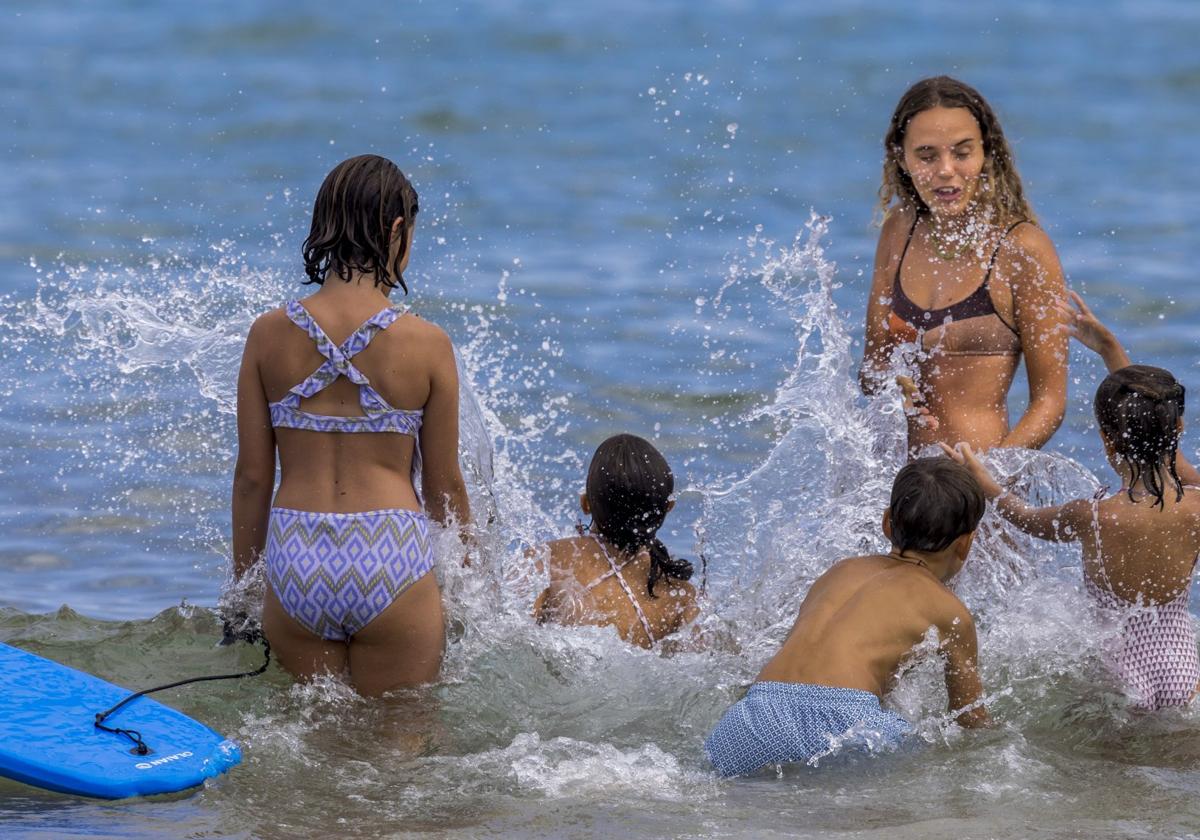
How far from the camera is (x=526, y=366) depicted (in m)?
9.57

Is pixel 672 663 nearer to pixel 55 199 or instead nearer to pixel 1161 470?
pixel 1161 470

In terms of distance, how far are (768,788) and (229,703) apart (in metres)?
1.75

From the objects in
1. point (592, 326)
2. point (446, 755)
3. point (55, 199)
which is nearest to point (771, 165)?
point (592, 326)

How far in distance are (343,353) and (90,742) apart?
127 cm

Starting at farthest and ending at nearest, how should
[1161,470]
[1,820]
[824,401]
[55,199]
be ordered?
[55,199], [824,401], [1161,470], [1,820]

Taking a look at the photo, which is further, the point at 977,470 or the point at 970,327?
the point at 970,327

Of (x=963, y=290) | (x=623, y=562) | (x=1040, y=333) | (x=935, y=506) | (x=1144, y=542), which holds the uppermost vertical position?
(x=963, y=290)

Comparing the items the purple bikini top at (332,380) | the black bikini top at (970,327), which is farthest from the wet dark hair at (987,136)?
the purple bikini top at (332,380)

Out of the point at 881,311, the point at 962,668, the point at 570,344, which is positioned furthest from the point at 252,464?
the point at 570,344

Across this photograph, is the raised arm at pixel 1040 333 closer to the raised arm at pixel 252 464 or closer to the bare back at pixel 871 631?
the bare back at pixel 871 631

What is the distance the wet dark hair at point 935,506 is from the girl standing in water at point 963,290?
2.52ft

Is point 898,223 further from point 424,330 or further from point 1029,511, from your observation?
point 424,330

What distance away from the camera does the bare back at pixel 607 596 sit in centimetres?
555

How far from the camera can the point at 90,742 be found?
4.65m
